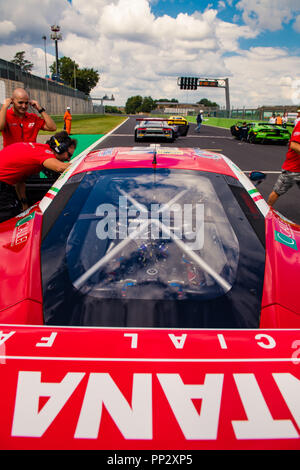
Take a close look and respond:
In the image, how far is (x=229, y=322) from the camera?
4.99 ft

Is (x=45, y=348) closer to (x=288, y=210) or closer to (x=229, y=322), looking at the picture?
(x=229, y=322)

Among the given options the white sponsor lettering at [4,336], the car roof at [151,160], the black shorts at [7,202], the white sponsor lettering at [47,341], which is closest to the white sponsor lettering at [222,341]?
the white sponsor lettering at [47,341]

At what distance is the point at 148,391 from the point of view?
103 centimetres

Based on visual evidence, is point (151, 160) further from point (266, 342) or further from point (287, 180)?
point (287, 180)

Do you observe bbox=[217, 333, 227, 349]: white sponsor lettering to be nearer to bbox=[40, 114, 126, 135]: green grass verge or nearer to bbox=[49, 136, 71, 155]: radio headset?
bbox=[49, 136, 71, 155]: radio headset

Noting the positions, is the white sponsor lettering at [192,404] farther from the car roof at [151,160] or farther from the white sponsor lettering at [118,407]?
the car roof at [151,160]

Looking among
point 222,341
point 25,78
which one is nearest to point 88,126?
point 25,78

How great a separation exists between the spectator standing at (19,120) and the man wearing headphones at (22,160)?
63.6 inches

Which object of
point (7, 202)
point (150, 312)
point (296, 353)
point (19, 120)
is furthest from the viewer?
point (19, 120)

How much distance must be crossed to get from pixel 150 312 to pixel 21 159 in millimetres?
2392

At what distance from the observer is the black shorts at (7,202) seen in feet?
11.4

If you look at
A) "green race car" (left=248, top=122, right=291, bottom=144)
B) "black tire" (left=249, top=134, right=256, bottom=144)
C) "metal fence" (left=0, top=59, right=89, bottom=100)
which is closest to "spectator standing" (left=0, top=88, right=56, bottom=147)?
"green race car" (left=248, top=122, right=291, bottom=144)

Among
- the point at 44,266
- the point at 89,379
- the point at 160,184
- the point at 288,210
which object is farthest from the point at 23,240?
the point at 288,210

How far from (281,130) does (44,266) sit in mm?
20743
